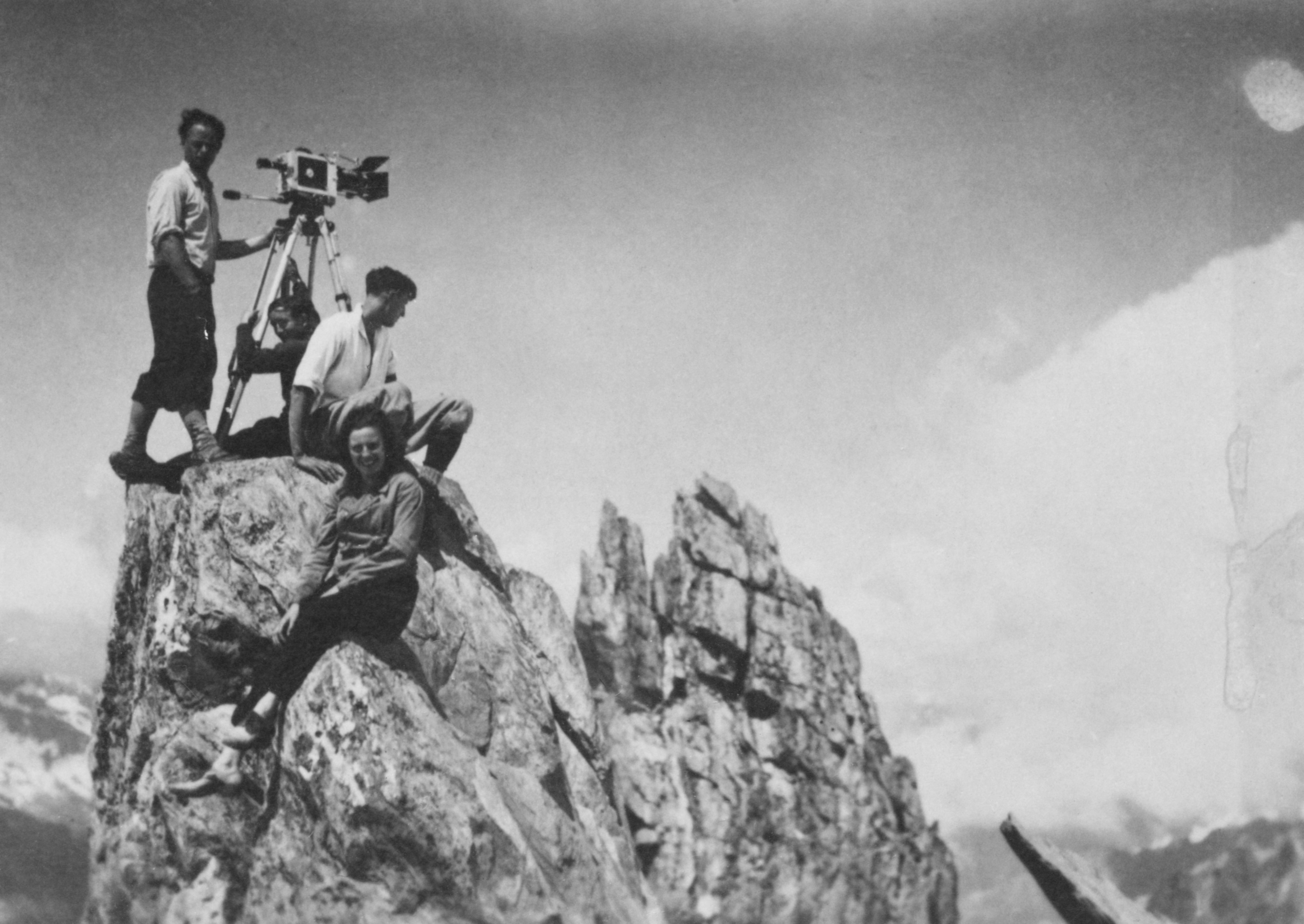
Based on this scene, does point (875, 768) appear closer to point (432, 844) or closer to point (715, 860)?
point (715, 860)

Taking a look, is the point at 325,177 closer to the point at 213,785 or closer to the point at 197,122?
the point at 197,122

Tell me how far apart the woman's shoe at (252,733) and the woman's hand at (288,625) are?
0.76 metres

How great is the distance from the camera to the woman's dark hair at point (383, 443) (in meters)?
10.9

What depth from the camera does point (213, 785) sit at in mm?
10391

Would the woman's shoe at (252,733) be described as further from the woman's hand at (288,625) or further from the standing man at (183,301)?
the standing man at (183,301)

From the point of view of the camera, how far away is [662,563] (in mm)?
97938

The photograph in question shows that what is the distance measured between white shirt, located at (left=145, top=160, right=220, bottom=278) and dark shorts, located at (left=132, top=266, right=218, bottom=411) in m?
0.32

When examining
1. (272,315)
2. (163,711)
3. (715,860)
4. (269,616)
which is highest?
(715,860)

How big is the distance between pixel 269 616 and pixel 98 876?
10.1 ft

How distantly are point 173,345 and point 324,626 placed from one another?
206 inches

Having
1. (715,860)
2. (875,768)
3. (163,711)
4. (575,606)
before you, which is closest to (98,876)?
(163,711)

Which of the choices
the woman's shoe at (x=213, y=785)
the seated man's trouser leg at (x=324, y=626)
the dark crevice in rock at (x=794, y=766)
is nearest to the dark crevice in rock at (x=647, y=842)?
the dark crevice in rock at (x=794, y=766)

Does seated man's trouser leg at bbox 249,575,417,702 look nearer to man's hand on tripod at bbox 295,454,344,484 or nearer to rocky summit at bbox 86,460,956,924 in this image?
rocky summit at bbox 86,460,956,924

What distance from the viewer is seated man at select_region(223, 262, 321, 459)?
13.8 meters
